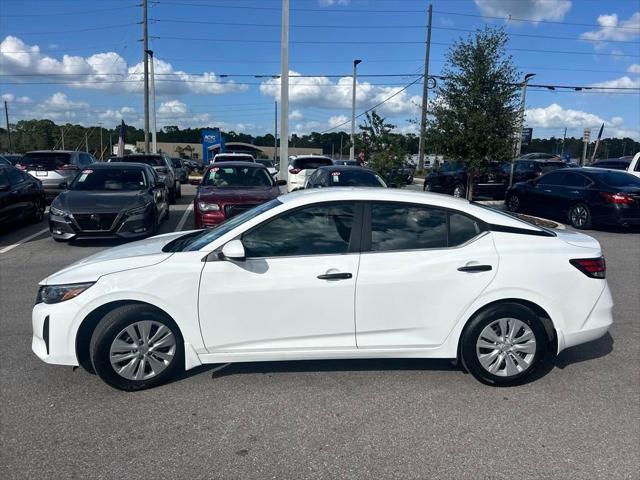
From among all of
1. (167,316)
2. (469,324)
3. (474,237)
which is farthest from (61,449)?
(474,237)

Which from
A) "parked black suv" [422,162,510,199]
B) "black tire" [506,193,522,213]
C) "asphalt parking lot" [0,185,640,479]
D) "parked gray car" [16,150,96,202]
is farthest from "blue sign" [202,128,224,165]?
"asphalt parking lot" [0,185,640,479]

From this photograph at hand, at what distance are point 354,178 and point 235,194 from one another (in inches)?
140

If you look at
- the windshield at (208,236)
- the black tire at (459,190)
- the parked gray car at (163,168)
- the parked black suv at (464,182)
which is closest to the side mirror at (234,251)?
the windshield at (208,236)

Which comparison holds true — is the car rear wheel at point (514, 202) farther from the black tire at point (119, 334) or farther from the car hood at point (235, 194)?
the black tire at point (119, 334)

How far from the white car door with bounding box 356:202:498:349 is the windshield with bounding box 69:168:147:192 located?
25.9 feet

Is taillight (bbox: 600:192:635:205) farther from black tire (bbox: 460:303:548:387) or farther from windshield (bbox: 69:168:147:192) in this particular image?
windshield (bbox: 69:168:147:192)

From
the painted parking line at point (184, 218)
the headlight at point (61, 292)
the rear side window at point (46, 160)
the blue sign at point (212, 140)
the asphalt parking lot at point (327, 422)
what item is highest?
the blue sign at point (212, 140)

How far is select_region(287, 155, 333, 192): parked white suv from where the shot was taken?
61.1ft

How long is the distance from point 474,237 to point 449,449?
1634 mm

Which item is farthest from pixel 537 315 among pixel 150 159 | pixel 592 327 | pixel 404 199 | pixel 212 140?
pixel 212 140

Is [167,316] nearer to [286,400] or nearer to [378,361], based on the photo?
[286,400]

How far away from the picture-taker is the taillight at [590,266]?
4.21 m

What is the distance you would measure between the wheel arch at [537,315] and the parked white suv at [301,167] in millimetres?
14599

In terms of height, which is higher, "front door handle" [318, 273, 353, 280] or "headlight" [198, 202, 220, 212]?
"front door handle" [318, 273, 353, 280]
